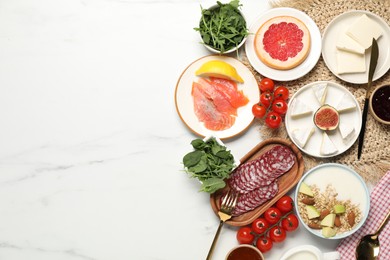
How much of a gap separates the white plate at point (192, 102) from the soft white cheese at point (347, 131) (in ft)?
1.51

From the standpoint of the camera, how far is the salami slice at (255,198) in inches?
114

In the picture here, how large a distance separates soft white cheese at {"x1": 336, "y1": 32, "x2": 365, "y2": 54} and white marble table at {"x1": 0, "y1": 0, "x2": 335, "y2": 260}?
46 cm

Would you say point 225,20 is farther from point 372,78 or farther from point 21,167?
point 21,167

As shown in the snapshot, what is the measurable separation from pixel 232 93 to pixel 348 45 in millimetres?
651

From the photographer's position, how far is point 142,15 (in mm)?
3094

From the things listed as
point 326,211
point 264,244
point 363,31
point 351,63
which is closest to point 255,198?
point 264,244

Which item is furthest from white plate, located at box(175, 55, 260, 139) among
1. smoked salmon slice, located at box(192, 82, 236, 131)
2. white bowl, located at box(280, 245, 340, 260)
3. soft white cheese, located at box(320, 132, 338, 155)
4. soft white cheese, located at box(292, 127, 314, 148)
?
white bowl, located at box(280, 245, 340, 260)

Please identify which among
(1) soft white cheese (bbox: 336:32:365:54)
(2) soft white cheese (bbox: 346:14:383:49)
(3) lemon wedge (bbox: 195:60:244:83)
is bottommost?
(3) lemon wedge (bbox: 195:60:244:83)

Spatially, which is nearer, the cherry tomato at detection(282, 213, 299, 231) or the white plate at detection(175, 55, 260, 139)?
the cherry tomato at detection(282, 213, 299, 231)

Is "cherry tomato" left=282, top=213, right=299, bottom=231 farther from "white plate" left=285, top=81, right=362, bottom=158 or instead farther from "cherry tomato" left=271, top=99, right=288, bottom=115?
"cherry tomato" left=271, top=99, right=288, bottom=115

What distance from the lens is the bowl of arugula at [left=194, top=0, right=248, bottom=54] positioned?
9.54 ft

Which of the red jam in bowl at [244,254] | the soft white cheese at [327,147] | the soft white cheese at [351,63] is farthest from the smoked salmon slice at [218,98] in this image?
the red jam in bowl at [244,254]

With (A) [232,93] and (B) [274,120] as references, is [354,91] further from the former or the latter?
(A) [232,93]

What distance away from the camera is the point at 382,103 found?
2869mm
